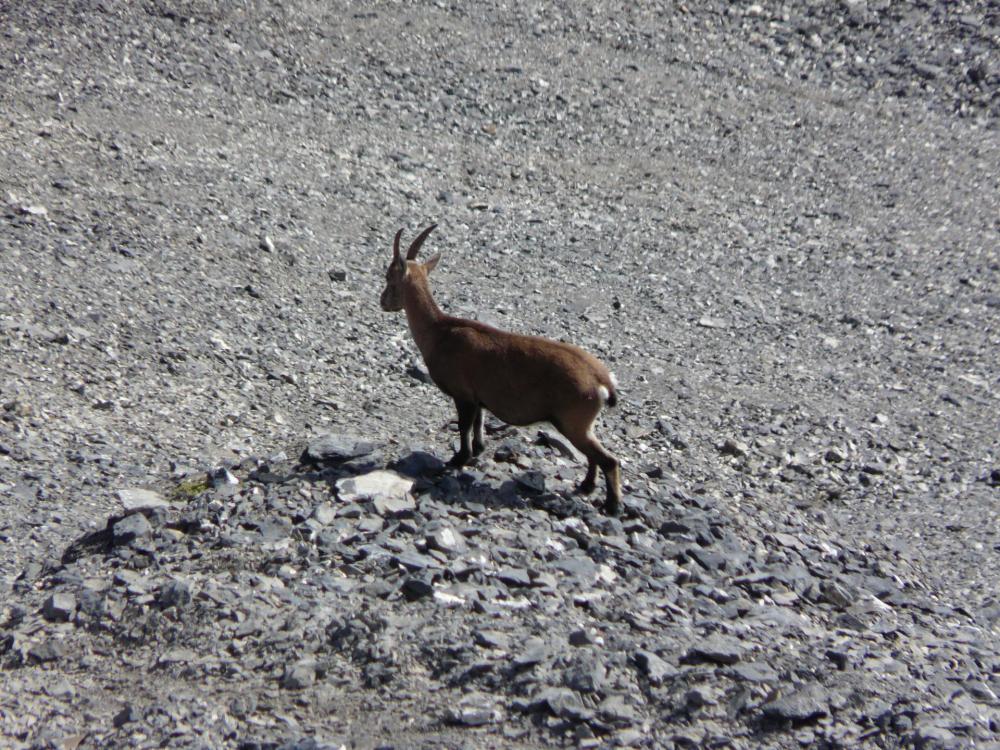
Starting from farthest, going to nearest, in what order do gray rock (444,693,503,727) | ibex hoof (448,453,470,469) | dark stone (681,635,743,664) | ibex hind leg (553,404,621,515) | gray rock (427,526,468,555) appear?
ibex hoof (448,453,470,469), ibex hind leg (553,404,621,515), gray rock (427,526,468,555), dark stone (681,635,743,664), gray rock (444,693,503,727)

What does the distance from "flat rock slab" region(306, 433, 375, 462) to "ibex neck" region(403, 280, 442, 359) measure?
86cm

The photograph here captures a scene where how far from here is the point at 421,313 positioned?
8891 mm

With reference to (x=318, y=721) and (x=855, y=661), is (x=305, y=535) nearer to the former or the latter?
(x=318, y=721)

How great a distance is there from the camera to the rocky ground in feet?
20.0

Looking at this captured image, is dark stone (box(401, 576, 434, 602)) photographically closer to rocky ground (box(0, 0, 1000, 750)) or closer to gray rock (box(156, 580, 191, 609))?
rocky ground (box(0, 0, 1000, 750))

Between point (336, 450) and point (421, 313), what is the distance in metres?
1.28

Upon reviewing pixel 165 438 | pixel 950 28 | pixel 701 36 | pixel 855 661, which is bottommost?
pixel 165 438

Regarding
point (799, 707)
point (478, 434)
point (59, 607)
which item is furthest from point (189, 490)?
point (799, 707)

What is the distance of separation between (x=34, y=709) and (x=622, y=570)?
3.22m

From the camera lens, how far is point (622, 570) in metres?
7.31

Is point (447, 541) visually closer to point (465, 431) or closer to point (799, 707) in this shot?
point (465, 431)

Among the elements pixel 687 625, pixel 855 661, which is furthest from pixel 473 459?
pixel 855 661

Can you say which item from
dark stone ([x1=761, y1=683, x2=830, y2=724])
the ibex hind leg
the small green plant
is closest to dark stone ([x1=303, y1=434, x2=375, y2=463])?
the small green plant

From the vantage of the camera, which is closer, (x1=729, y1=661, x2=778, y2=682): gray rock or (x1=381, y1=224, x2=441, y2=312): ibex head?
(x1=729, y1=661, x2=778, y2=682): gray rock
